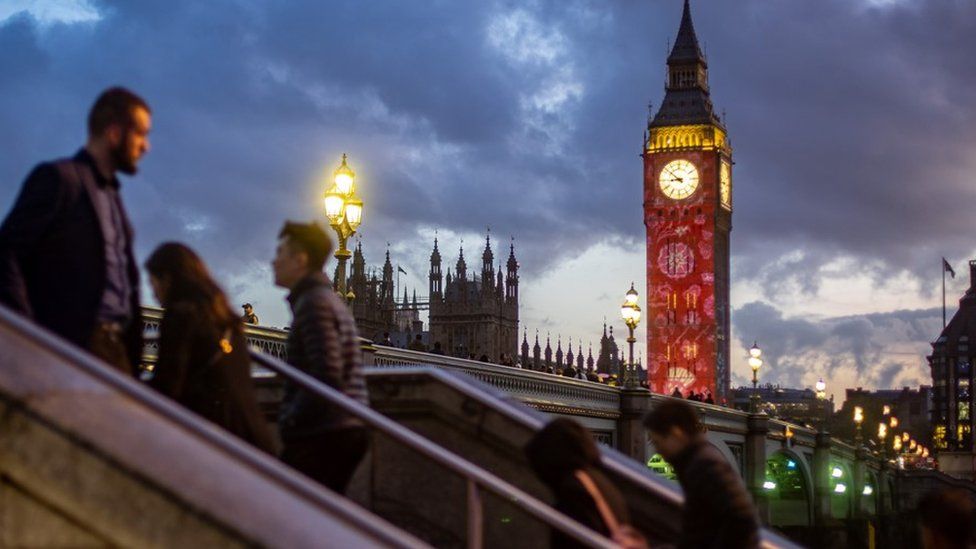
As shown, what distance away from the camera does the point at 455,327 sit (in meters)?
131

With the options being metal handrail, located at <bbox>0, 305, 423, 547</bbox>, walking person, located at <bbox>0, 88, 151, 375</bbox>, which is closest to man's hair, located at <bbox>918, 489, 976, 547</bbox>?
metal handrail, located at <bbox>0, 305, 423, 547</bbox>

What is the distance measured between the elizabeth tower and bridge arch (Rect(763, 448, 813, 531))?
28.8m

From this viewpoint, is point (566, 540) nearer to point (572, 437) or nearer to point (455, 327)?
point (572, 437)

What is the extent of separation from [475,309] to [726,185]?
2431 centimetres

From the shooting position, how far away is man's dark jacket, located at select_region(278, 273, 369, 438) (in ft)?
23.2

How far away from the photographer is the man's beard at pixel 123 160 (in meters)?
6.17

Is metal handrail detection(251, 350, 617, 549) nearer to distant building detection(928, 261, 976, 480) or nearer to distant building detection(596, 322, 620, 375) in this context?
distant building detection(596, 322, 620, 375)

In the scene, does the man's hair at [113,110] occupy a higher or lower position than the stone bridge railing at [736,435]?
higher

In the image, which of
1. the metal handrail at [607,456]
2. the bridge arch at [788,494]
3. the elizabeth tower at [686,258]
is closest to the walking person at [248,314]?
the metal handrail at [607,456]

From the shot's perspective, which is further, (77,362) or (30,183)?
(30,183)

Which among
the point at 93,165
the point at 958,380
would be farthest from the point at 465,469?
the point at 958,380

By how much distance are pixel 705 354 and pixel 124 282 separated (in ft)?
380

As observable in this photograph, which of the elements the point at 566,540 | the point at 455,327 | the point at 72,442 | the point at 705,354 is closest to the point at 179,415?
the point at 72,442

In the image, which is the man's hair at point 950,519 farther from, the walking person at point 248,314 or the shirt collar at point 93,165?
the walking person at point 248,314
